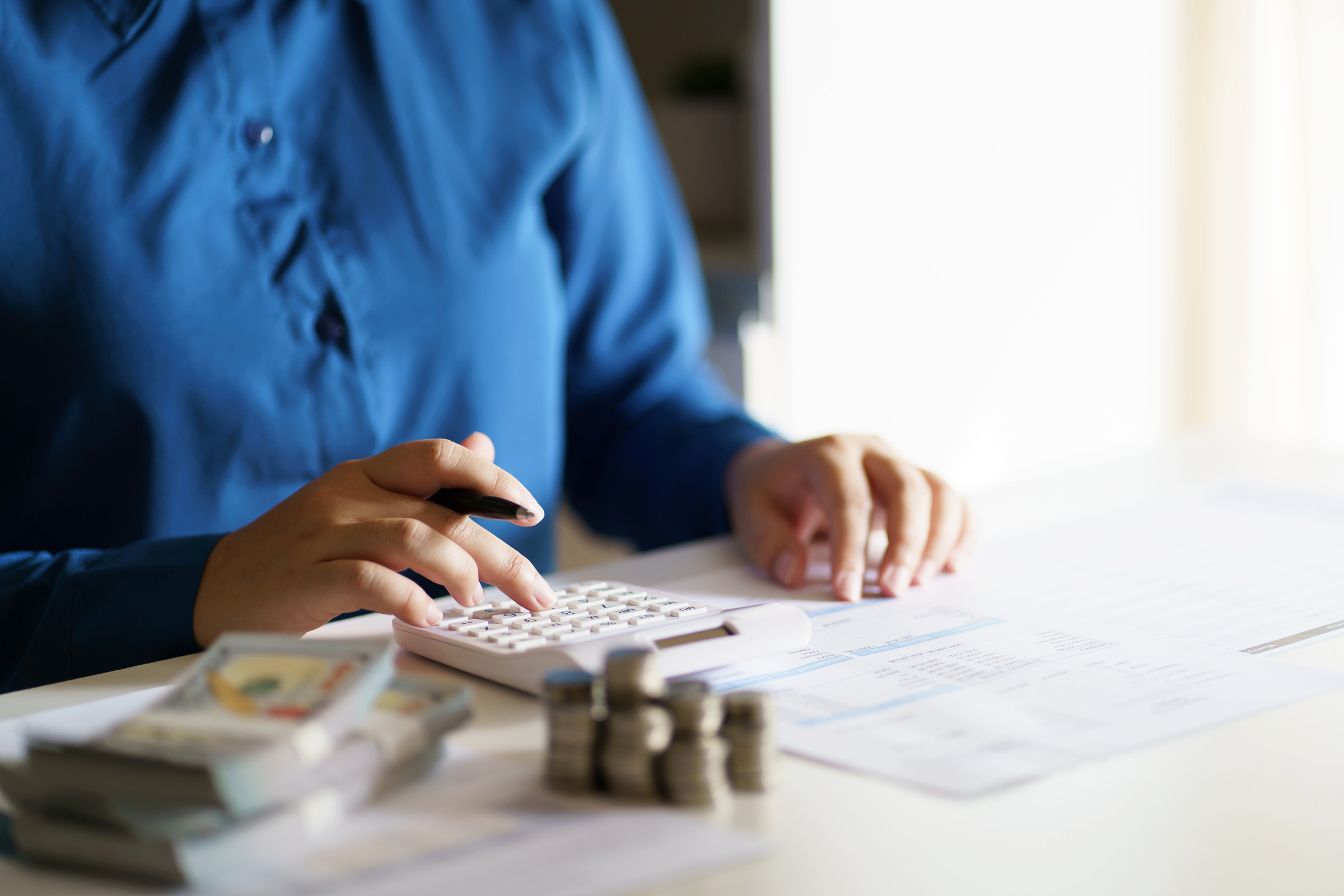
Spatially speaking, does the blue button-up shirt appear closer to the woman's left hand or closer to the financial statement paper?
the woman's left hand

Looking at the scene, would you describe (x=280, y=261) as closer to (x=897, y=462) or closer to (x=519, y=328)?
(x=519, y=328)

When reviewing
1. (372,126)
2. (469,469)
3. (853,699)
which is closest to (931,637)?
(853,699)

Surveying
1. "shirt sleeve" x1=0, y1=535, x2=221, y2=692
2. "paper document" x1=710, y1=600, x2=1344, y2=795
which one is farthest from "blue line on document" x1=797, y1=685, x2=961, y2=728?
"shirt sleeve" x1=0, y1=535, x2=221, y2=692

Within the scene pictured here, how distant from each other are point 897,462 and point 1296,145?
6.48 ft

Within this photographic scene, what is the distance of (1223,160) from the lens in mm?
2562

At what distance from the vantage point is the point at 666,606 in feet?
2.09

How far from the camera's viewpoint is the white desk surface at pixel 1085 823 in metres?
0.39

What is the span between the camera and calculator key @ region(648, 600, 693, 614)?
629 mm

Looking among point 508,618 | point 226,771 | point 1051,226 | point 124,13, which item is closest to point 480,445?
point 508,618

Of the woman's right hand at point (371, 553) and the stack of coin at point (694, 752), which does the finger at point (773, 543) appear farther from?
the stack of coin at point (694, 752)

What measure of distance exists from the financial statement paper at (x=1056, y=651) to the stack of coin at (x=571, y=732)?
0.32 ft

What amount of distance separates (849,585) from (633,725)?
1.04 ft

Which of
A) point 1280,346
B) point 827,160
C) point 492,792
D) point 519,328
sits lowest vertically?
point 1280,346

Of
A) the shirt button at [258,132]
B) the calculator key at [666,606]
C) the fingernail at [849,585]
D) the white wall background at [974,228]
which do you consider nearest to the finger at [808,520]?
the fingernail at [849,585]
